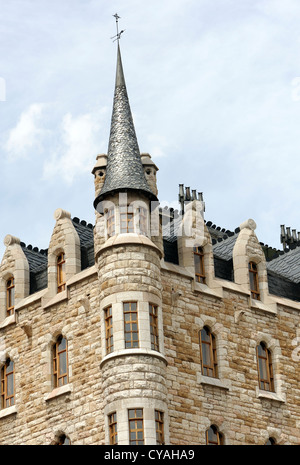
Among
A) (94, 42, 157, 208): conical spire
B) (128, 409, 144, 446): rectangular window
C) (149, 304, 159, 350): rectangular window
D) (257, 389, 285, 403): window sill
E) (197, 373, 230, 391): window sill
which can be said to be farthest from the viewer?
(257, 389, 285, 403): window sill

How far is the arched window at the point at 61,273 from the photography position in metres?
63.5

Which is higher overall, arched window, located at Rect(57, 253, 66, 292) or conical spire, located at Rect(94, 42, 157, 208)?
conical spire, located at Rect(94, 42, 157, 208)

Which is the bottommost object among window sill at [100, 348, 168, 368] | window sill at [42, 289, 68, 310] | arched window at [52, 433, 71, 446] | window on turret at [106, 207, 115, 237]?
arched window at [52, 433, 71, 446]

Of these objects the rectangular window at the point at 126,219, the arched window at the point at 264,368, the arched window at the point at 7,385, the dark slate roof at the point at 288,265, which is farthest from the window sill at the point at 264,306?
the arched window at the point at 7,385

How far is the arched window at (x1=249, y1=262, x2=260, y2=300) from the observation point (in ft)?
214

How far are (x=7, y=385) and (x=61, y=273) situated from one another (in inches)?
205

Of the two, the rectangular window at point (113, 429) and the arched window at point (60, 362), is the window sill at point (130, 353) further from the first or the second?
the arched window at point (60, 362)

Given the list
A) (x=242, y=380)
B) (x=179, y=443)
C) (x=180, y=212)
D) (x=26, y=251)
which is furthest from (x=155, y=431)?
(x=180, y=212)

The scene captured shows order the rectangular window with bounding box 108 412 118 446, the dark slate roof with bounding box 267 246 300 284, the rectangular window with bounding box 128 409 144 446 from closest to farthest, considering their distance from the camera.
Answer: the rectangular window with bounding box 128 409 144 446 < the rectangular window with bounding box 108 412 118 446 < the dark slate roof with bounding box 267 246 300 284

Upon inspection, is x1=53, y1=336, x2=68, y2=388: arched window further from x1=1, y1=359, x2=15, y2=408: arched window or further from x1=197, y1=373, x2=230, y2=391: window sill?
x1=197, y1=373, x2=230, y2=391: window sill

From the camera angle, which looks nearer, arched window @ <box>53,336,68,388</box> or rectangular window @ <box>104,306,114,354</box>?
rectangular window @ <box>104,306,114,354</box>

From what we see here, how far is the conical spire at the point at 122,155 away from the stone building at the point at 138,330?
0.18 ft

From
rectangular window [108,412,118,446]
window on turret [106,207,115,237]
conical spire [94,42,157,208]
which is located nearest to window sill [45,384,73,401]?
rectangular window [108,412,118,446]

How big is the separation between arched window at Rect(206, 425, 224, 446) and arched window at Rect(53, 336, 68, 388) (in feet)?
19.9
